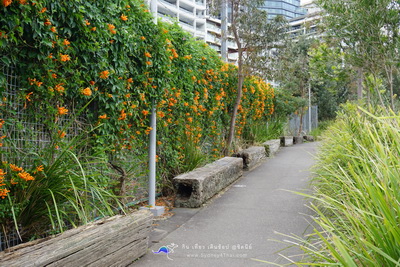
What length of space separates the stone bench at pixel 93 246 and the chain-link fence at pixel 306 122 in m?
16.5

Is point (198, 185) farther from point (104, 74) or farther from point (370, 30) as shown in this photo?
point (370, 30)

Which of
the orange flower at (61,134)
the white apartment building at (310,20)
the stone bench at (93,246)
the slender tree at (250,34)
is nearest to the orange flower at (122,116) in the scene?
the orange flower at (61,134)

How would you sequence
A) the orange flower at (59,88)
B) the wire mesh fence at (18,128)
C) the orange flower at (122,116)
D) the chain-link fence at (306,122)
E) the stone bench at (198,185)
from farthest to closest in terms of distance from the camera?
the chain-link fence at (306,122)
the stone bench at (198,185)
the orange flower at (122,116)
the orange flower at (59,88)
the wire mesh fence at (18,128)

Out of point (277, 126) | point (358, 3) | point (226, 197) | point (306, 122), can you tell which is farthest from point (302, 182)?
point (306, 122)

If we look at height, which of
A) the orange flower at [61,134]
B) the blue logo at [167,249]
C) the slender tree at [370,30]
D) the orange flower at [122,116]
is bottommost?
the blue logo at [167,249]

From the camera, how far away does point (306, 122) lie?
A: 21.0m

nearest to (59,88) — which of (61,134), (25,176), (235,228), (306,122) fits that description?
(61,134)

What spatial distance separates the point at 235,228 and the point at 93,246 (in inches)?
80.9

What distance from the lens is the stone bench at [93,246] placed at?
2.23m

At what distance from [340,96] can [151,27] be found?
73.3 feet

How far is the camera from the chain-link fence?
19.1 m

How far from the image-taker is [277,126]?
13.8m

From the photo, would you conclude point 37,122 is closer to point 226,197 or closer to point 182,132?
point 182,132

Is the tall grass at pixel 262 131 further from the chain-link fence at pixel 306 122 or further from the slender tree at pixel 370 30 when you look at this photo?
the chain-link fence at pixel 306 122
